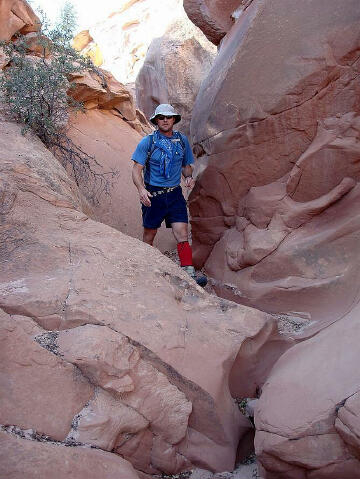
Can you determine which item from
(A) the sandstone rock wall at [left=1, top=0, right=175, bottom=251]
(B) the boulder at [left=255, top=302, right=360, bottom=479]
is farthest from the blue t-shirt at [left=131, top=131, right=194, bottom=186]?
(B) the boulder at [left=255, top=302, right=360, bottom=479]

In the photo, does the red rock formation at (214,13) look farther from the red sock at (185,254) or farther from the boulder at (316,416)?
the boulder at (316,416)

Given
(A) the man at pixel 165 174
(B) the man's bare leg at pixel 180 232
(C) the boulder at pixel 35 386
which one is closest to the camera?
(C) the boulder at pixel 35 386

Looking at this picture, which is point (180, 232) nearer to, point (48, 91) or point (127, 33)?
point (48, 91)

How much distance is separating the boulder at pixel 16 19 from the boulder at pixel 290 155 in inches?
126

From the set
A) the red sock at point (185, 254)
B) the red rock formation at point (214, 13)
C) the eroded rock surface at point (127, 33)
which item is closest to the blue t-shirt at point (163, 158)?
the red sock at point (185, 254)

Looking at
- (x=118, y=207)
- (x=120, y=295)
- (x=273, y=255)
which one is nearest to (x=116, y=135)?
(x=118, y=207)

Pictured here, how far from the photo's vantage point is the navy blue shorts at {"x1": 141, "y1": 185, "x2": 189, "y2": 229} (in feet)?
14.0

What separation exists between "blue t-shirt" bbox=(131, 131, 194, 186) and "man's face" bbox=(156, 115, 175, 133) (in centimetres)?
5

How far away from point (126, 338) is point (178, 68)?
669 centimetres

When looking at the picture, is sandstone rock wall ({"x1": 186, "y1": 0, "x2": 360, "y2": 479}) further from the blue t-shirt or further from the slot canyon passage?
the blue t-shirt

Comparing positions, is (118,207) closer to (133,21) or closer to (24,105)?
(24,105)

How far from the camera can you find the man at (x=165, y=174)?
4.09m

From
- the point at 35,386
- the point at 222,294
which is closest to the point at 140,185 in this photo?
the point at 222,294

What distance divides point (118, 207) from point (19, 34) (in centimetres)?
251
